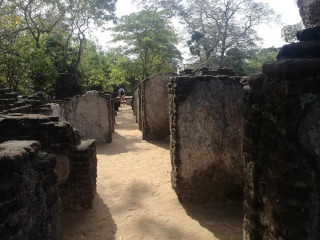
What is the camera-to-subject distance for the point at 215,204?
4.35m

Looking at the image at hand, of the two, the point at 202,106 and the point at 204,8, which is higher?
the point at 204,8

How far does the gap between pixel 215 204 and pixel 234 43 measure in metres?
18.7

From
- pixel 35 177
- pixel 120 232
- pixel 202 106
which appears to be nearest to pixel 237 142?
pixel 202 106

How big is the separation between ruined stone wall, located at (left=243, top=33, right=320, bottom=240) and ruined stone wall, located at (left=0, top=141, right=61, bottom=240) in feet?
5.17

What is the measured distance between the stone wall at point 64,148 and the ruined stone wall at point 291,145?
259 cm

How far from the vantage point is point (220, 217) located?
157 inches

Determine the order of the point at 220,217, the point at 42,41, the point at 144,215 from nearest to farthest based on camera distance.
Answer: the point at 220,217
the point at 144,215
the point at 42,41

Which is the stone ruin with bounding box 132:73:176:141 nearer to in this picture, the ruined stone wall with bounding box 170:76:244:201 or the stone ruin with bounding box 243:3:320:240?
the ruined stone wall with bounding box 170:76:244:201

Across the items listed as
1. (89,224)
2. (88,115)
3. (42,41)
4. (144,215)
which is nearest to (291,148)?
(144,215)

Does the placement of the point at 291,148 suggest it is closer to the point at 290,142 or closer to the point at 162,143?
the point at 290,142

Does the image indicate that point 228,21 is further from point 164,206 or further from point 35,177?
point 35,177

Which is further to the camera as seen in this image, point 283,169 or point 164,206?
point 164,206

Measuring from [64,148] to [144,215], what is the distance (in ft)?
4.94

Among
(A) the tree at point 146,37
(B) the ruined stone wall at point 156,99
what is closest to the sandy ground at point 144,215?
(B) the ruined stone wall at point 156,99
